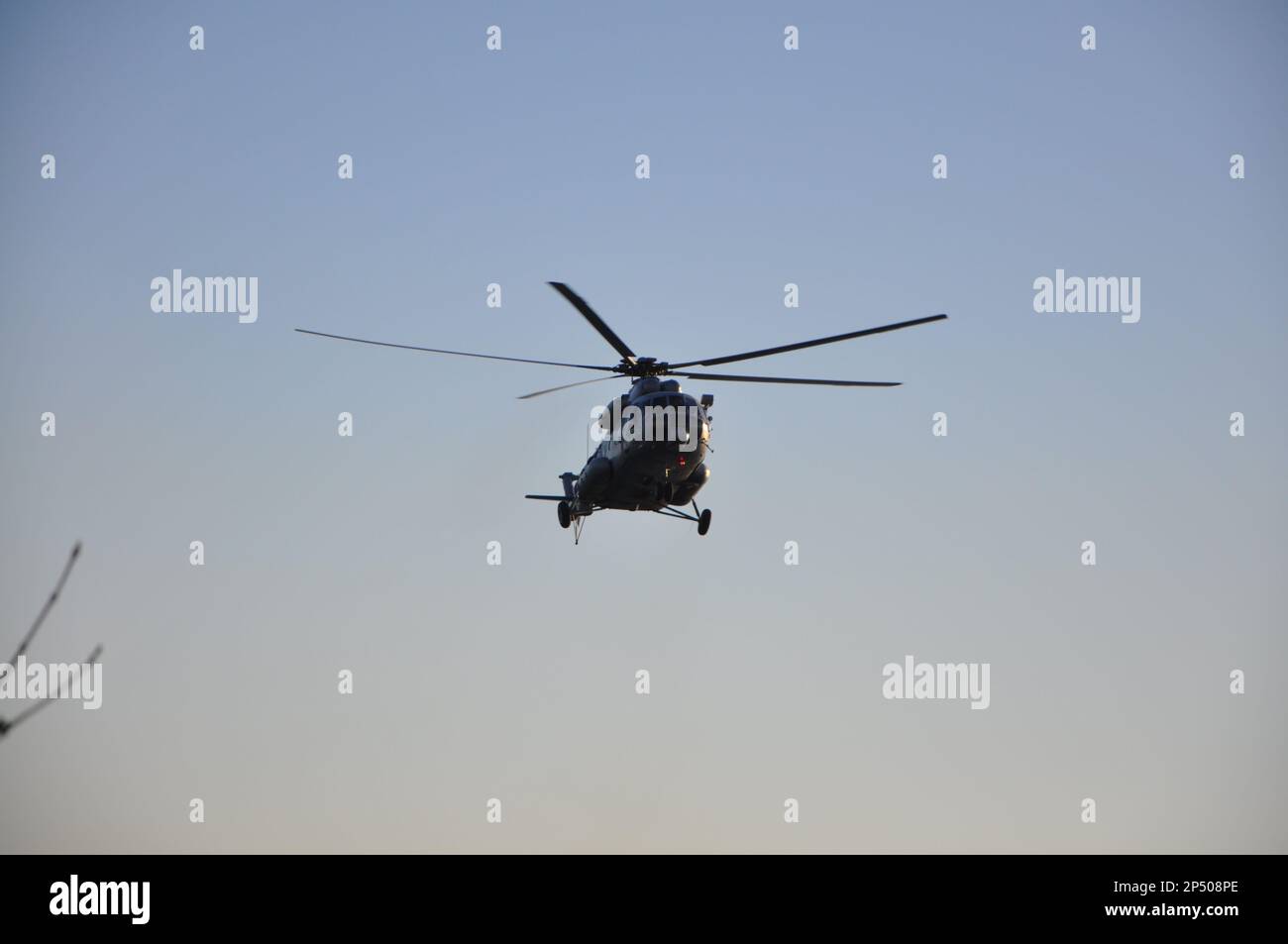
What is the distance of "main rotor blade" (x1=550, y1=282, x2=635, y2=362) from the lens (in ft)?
137

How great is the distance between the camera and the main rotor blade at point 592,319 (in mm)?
41781

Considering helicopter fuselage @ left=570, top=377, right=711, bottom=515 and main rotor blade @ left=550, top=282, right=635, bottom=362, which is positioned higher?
main rotor blade @ left=550, top=282, right=635, bottom=362

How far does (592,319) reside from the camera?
44.4m

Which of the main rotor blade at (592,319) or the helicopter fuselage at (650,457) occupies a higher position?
the main rotor blade at (592,319)

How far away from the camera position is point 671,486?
161ft
